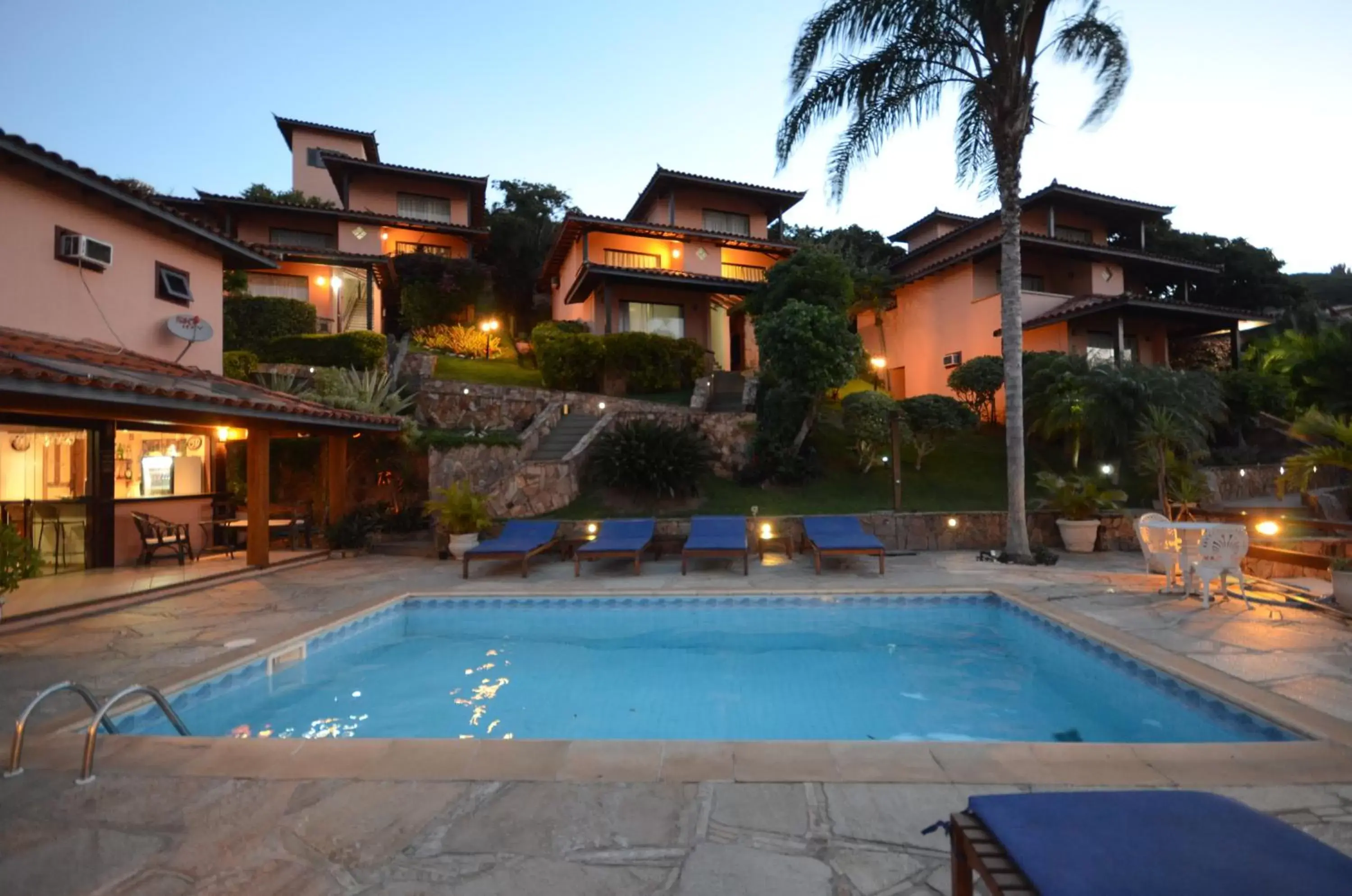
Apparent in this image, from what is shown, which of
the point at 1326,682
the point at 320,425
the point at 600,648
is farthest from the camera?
the point at 320,425

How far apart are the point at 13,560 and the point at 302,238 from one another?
2496 centimetres

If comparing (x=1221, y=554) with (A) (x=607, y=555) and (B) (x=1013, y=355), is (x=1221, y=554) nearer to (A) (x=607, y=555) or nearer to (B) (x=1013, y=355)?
(B) (x=1013, y=355)

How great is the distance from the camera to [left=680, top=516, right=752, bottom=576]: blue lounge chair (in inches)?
400

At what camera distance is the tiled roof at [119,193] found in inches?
345

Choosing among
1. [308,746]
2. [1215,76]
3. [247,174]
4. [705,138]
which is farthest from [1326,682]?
[247,174]

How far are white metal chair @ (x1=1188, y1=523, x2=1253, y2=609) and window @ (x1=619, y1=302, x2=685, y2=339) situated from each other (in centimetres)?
1815

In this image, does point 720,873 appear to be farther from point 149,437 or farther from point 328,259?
point 328,259

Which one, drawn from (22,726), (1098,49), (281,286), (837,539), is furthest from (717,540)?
(281,286)

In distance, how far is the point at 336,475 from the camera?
13.0 meters

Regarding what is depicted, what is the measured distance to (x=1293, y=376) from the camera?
1817 centimetres

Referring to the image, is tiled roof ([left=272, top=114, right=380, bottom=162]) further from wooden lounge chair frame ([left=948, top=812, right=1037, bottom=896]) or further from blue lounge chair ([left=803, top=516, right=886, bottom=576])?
wooden lounge chair frame ([left=948, top=812, right=1037, bottom=896])

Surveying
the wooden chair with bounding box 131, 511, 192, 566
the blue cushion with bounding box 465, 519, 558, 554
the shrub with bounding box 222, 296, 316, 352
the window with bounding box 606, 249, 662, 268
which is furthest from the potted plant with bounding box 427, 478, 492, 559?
the window with bounding box 606, 249, 662, 268

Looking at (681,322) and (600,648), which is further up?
(681,322)

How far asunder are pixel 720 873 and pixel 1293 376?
2370 centimetres
